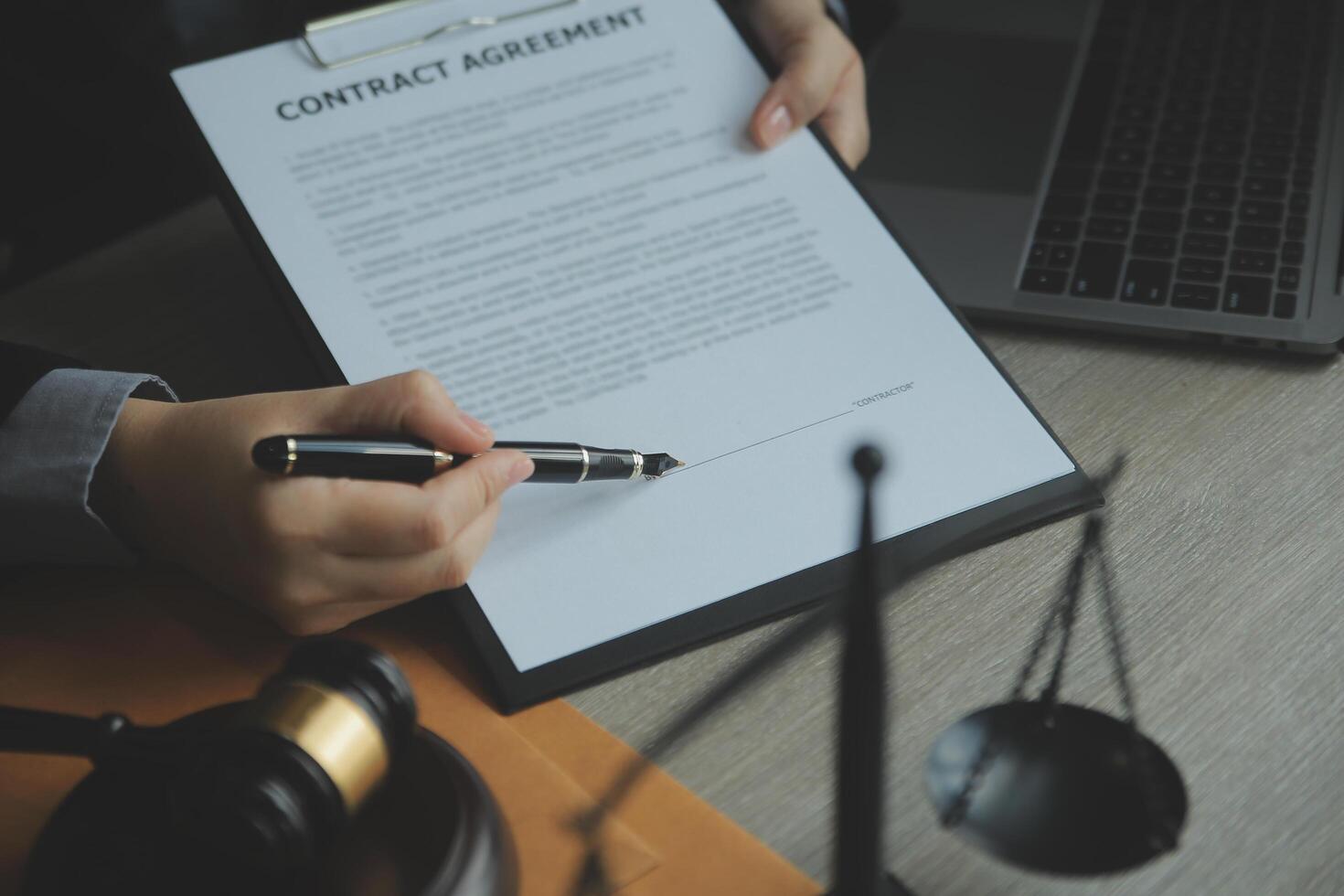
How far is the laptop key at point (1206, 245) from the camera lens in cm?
64

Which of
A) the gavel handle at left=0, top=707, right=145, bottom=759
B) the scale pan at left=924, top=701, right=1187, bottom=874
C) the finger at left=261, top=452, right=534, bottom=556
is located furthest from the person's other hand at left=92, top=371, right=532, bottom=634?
the scale pan at left=924, top=701, right=1187, bottom=874

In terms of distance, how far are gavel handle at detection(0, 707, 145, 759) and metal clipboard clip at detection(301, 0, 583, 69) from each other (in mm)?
425

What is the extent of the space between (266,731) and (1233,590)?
393 millimetres

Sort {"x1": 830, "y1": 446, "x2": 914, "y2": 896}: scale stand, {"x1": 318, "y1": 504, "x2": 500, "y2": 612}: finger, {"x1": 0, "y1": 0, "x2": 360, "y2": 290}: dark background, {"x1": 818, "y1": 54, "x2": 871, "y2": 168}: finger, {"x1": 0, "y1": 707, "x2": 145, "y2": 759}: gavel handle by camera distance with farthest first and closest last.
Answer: {"x1": 0, "y1": 0, "x2": 360, "y2": 290}: dark background → {"x1": 818, "y1": 54, "x2": 871, "y2": 168}: finger → {"x1": 318, "y1": 504, "x2": 500, "y2": 612}: finger → {"x1": 0, "y1": 707, "x2": 145, "y2": 759}: gavel handle → {"x1": 830, "y1": 446, "x2": 914, "y2": 896}: scale stand

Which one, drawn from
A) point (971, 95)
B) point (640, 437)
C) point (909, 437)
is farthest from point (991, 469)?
point (971, 95)

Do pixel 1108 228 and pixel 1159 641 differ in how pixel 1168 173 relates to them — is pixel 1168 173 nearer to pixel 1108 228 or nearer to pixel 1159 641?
pixel 1108 228

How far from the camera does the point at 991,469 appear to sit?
53 cm

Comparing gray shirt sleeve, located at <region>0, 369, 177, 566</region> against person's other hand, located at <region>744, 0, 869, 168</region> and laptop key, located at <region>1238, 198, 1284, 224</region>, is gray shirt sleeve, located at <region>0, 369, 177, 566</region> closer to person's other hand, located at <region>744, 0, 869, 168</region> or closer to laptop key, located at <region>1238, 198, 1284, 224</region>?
person's other hand, located at <region>744, 0, 869, 168</region>

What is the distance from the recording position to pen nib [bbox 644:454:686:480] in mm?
515

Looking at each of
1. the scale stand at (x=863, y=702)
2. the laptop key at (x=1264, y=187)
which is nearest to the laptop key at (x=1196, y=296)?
the laptop key at (x=1264, y=187)

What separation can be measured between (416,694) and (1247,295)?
478 mm

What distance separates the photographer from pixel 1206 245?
65cm

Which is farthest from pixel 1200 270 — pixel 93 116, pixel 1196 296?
pixel 93 116

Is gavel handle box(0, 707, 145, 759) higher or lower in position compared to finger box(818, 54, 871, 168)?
higher
